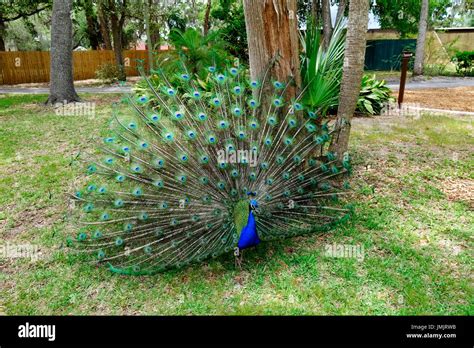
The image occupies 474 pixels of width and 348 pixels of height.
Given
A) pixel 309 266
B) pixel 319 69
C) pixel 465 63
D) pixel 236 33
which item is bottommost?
pixel 309 266

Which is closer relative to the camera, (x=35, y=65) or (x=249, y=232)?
(x=249, y=232)

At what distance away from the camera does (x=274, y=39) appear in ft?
16.4

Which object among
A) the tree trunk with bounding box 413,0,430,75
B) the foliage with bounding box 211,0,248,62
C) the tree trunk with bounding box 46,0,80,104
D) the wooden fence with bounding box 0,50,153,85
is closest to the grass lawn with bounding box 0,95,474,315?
the tree trunk with bounding box 46,0,80,104

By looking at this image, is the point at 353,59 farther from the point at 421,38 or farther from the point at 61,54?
the point at 421,38

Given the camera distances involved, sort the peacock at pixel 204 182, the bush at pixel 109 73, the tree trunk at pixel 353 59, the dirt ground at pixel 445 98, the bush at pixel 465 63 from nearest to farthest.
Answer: the peacock at pixel 204 182
the tree trunk at pixel 353 59
the dirt ground at pixel 445 98
the bush at pixel 109 73
the bush at pixel 465 63

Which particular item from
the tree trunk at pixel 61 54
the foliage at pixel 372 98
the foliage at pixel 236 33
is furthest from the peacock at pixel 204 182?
the foliage at pixel 236 33

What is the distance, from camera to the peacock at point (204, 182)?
3.74 meters

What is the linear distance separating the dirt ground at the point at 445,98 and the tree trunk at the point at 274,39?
25.1 feet

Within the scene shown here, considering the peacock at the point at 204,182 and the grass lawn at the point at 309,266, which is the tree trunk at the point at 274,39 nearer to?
the peacock at the point at 204,182

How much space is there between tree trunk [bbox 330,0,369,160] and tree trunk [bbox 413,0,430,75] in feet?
53.6

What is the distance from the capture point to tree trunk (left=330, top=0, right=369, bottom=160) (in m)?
5.29

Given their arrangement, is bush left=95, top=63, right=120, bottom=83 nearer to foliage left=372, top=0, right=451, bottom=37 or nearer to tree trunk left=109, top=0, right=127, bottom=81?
tree trunk left=109, top=0, right=127, bottom=81

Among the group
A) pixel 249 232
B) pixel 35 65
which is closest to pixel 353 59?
pixel 249 232

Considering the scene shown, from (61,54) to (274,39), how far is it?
9.23 meters
